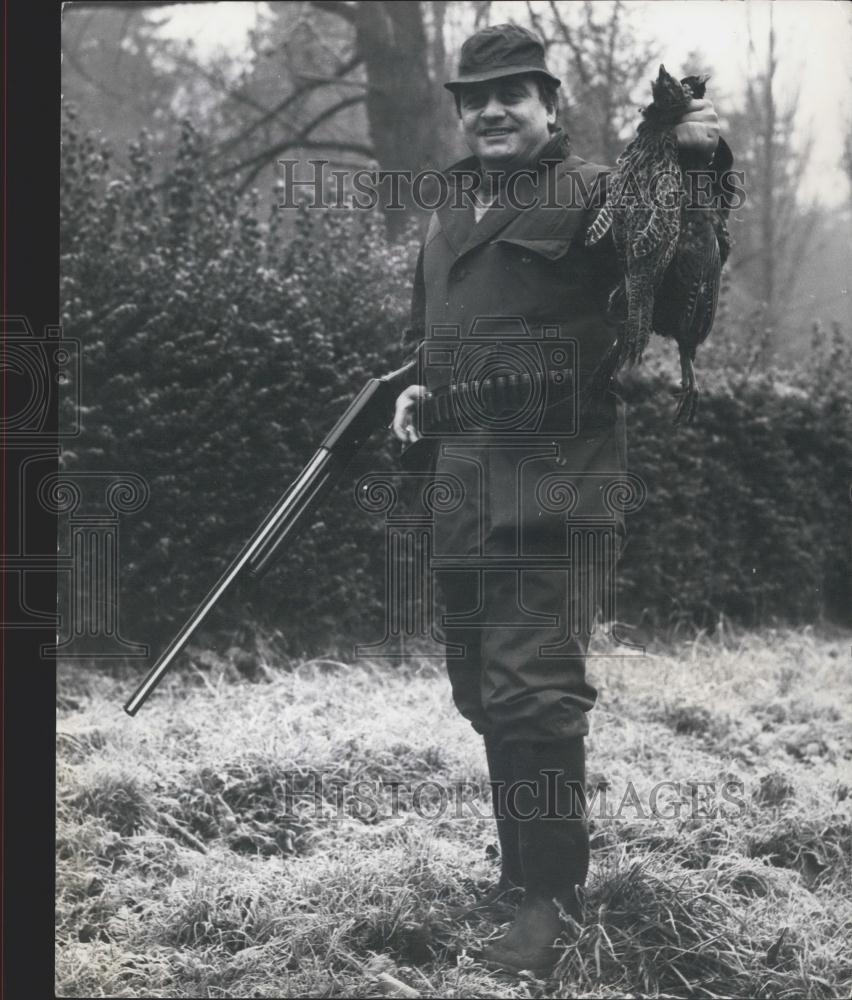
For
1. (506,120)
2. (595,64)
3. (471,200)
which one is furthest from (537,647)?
(595,64)

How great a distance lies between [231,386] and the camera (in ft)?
15.4

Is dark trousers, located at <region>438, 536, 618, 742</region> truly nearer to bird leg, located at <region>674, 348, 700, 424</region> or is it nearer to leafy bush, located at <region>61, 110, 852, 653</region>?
bird leg, located at <region>674, 348, 700, 424</region>

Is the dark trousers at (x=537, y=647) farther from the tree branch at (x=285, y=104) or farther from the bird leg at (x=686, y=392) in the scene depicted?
the tree branch at (x=285, y=104)

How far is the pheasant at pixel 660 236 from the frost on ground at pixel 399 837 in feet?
4.42

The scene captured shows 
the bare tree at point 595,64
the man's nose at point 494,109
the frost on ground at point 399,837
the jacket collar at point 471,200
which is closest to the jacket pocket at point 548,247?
the jacket collar at point 471,200

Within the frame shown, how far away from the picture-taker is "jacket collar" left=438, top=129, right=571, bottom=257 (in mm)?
2662

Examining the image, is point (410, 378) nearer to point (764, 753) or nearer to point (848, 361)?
point (764, 753)

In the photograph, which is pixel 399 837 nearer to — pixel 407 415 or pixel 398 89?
pixel 407 415

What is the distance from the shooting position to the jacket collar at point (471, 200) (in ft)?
8.73

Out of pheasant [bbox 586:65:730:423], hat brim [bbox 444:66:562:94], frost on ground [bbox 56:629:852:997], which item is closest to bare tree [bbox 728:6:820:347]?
hat brim [bbox 444:66:562:94]

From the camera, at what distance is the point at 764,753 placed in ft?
13.9

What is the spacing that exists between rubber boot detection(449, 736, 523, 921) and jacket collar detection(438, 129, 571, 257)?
128 cm

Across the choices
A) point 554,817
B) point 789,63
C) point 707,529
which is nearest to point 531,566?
point 554,817

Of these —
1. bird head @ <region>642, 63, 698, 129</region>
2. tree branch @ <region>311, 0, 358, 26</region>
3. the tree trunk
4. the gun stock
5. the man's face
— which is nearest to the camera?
bird head @ <region>642, 63, 698, 129</region>
